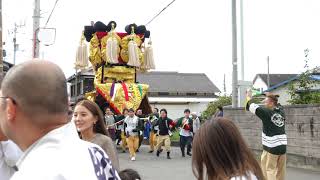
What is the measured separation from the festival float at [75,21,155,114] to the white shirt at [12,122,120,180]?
1719 cm

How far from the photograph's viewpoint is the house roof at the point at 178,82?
5938 cm

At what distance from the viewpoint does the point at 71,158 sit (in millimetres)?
1918

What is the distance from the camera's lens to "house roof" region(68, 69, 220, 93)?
195ft

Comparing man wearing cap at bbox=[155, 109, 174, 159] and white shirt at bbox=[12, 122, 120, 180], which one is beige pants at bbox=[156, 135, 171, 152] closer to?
man wearing cap at bbox=[155, 109, 174, 159]

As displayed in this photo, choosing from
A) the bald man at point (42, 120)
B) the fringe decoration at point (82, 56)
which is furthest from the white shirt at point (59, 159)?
the fringe decoration at point (82, 56)

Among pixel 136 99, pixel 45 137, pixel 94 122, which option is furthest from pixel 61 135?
pixel 136 99

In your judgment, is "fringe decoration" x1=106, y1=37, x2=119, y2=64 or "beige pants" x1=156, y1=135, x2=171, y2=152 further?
"fringe decoration" x1=106, y1=37, x2=119, y2=64

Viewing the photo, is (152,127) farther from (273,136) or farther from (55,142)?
(55,142)

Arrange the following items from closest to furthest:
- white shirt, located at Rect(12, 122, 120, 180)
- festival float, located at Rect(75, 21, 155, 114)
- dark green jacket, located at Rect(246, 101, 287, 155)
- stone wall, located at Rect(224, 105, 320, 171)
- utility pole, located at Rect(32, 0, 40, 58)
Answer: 1. white shirt, located at Rect(12, 122, 120, 180)
2. dark green jacket, located at Rect(246, 101, 287, 155)
3. stone wall, located at Rect(224, 105, 320, 171)
4. utility pole, located at Rect(32, 0, 40, 58)
5. festival float, located at Rect(75, 21, 155, 114)

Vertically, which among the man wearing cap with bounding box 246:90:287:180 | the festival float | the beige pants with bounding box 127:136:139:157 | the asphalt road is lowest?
the asphalt road

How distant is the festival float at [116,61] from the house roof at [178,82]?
36.9 m

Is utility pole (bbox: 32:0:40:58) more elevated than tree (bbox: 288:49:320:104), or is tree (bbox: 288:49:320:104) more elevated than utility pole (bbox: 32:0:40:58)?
utility pole (bbox: 32:0:40:58)

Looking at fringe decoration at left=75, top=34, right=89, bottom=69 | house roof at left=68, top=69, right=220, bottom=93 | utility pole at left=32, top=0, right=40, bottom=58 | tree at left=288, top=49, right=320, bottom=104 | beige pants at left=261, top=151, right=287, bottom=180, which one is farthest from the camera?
house roof at left=68, top=69, right=220, bottom=93

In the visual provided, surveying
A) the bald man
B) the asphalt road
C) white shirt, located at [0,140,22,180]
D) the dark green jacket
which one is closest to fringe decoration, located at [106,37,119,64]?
the asphalt road
